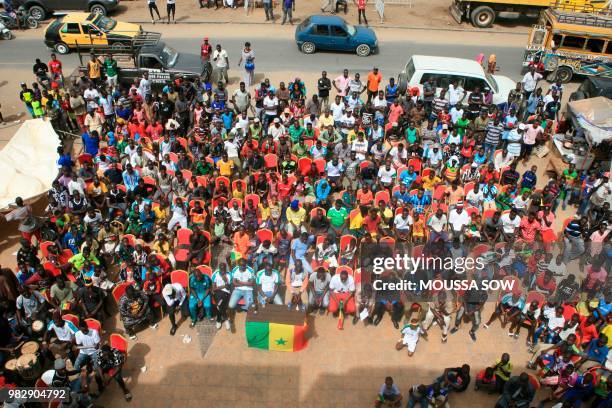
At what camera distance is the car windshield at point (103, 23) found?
1908 centimetres

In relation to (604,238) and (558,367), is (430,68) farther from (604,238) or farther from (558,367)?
(558,367)

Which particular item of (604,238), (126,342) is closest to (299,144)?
(126,342)

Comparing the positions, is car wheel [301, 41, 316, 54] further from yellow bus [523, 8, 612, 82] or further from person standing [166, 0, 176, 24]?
yellow bus [523, 8, 612, 82]

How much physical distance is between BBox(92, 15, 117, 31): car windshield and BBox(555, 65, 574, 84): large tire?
640 inches

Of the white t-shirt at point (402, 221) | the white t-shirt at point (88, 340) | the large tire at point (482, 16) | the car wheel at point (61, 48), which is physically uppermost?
the large tire at point (482, 16)

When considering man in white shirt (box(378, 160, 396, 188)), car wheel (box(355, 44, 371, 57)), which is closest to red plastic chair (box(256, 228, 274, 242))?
man in white shirt (box(378, 160, 396, 188))

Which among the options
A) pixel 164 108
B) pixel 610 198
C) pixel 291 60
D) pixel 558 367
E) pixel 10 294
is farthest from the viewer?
pixel 291 60

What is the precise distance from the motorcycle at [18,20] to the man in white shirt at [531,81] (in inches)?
810

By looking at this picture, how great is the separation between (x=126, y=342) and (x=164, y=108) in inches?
287

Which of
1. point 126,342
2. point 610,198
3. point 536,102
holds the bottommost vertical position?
point 126,342

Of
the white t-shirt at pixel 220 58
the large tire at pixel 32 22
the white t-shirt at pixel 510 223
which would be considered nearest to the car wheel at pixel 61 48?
the large tire at pixel 32 22

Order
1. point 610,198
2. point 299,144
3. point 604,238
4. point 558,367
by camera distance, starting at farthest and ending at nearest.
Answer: point 299,144 < point 610,198 < point 604,238 < point 558,367

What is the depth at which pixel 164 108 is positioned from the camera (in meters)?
14.2

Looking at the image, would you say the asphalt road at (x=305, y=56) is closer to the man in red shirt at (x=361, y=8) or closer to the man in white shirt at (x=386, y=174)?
the man in red shirt at (x=361, y=8)
